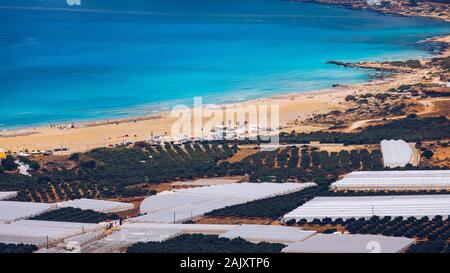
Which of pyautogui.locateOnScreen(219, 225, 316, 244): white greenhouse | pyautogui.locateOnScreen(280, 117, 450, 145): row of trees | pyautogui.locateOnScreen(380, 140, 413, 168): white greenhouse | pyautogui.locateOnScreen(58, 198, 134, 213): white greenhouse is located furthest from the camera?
pyautogui.locateOnScreen(280, 117, 450, 145): row of trees

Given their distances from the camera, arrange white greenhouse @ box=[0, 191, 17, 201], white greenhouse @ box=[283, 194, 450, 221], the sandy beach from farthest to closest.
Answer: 1. the sandy beach
2. white greenhouse @ box=[0, 191, 17, 201]
3. white greenhouse @ box=[283, 194, 450, 221]

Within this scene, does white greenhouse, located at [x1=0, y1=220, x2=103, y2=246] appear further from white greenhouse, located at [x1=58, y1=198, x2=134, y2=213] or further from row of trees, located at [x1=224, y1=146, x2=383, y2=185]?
row of trees, located at [x1=224, y1=146, x2=383, y2=185]

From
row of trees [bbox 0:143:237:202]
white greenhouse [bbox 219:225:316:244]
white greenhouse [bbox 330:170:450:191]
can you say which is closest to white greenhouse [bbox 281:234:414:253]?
white greenhouse [bbox 219:225:316:244]

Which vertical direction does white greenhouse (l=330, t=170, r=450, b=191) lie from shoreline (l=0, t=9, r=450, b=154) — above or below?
below

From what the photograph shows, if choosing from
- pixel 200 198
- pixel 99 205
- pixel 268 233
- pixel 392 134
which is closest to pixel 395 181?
pixel 200 198

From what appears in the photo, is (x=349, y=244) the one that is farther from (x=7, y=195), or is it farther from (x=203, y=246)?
(x=7, y=195)
